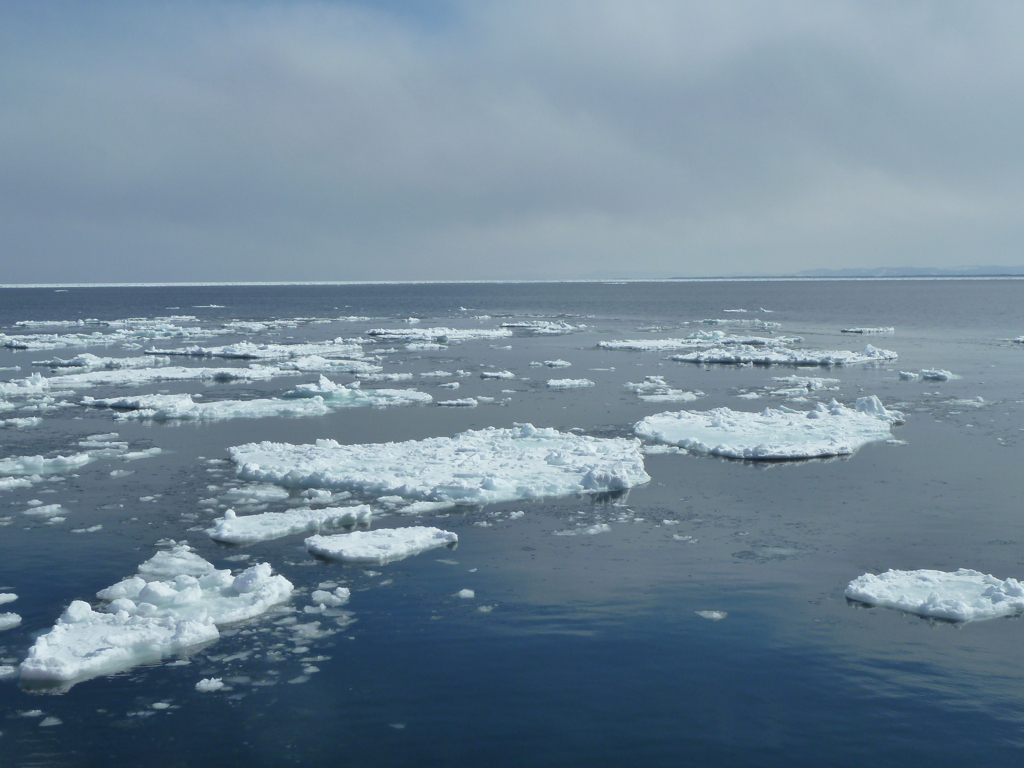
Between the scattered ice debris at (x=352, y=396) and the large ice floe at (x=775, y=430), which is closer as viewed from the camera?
the large ice floe at (x=775, y=430)

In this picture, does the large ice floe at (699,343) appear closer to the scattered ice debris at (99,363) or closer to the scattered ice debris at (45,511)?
the scattered ice debris at (99,363)

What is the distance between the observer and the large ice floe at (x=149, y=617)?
847 cm

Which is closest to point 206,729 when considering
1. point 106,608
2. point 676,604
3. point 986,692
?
point 106,608

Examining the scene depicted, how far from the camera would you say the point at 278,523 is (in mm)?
12766

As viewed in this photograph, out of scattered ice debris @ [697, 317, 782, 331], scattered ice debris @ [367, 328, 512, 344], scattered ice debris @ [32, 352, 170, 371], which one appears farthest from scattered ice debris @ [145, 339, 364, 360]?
scattered ice debris @ [697, 317, 782, 331]

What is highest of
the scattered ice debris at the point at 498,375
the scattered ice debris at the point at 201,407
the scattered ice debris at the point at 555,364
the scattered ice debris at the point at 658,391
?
the scattered ice debris at the point at 555,364

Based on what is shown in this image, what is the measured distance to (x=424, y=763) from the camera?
23.5ft

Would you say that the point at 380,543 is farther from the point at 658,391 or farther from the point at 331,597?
the point at 658,391

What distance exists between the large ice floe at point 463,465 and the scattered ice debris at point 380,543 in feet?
6.45

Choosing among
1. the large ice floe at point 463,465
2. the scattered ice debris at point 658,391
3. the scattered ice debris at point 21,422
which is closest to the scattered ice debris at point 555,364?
the scattered ice debris at point 658,391

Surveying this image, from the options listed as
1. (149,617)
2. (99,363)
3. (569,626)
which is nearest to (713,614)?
(569,626)

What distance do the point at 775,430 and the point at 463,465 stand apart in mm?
7911

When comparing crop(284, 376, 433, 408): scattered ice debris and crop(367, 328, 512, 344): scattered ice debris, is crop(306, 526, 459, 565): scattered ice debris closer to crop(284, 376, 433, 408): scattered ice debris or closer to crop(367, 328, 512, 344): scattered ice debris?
crop(284, 376, 433, 408): scattered ice debris

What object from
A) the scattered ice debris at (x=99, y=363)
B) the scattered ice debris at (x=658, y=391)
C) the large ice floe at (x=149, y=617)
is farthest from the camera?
the scattered ice debris at (x=99, y=363)
